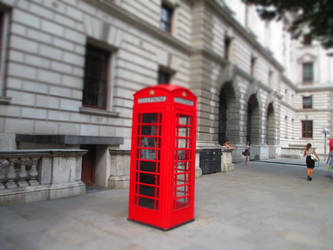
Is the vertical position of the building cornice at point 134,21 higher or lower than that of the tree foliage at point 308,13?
higher

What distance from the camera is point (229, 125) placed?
20453 millimetres

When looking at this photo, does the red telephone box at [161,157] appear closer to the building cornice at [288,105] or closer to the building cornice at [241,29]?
the building cornice at [241,29]

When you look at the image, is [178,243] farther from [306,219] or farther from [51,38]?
[51,38]

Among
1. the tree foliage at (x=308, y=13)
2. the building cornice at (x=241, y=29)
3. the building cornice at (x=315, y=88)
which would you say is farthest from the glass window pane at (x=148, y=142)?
the building cornice at (x=315, y=88)

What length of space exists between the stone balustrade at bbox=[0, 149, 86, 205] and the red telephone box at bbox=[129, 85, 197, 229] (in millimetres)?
2453

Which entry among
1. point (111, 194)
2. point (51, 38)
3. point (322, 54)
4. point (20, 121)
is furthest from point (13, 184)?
point (322, 54)

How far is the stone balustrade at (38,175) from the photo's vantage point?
5832mm

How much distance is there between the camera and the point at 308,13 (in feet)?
31.3

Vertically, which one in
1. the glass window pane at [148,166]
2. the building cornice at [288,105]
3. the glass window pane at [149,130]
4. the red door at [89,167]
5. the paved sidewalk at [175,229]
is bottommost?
the paved sidewalk at [175,229]

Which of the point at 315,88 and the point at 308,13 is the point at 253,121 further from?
the point at 315,88

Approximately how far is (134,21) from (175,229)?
10.1 metres

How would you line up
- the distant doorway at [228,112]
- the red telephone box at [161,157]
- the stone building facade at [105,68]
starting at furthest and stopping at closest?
1. the distant doorway at [228,112]
2. the stone building facade at [105,68]
3. the red telephone box at [161,157]

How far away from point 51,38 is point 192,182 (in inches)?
291

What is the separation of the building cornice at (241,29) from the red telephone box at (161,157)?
542 inches
